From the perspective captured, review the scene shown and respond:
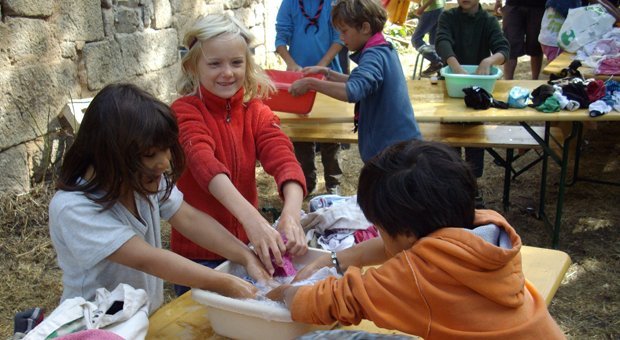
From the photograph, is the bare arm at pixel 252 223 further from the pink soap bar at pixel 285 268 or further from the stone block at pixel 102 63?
the stone block at pixel 102 63

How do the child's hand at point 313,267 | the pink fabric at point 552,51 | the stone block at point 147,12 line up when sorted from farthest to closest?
1. the pink fabric at point 552,51
2. the stone block at point 147,12
3. the child's hand at point 313,267

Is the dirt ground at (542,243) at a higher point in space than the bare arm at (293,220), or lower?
lower

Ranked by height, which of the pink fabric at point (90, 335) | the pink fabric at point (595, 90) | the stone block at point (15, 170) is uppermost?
the pink fabric at point (595, 90)

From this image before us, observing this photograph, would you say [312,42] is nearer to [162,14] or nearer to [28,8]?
[162,14]

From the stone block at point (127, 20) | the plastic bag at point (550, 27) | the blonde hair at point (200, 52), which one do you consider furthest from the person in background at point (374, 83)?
the plastic bag at point (550, 27)

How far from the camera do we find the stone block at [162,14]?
5027mm

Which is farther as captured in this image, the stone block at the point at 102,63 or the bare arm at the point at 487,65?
the stone block at the point at 102,63

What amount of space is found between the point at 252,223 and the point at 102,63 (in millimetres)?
3013

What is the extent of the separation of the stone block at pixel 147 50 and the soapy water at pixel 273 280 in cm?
322

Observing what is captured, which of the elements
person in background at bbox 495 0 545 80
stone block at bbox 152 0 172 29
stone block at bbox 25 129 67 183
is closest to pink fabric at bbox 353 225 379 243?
stone block at bbox 25 129 67 183

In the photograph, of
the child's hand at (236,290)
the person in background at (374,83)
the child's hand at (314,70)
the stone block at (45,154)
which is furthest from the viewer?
the stone block at (45,154)

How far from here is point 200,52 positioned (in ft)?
6.86

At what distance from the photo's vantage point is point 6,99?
3.67 metres

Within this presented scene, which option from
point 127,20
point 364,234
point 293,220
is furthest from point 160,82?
point 293,220
